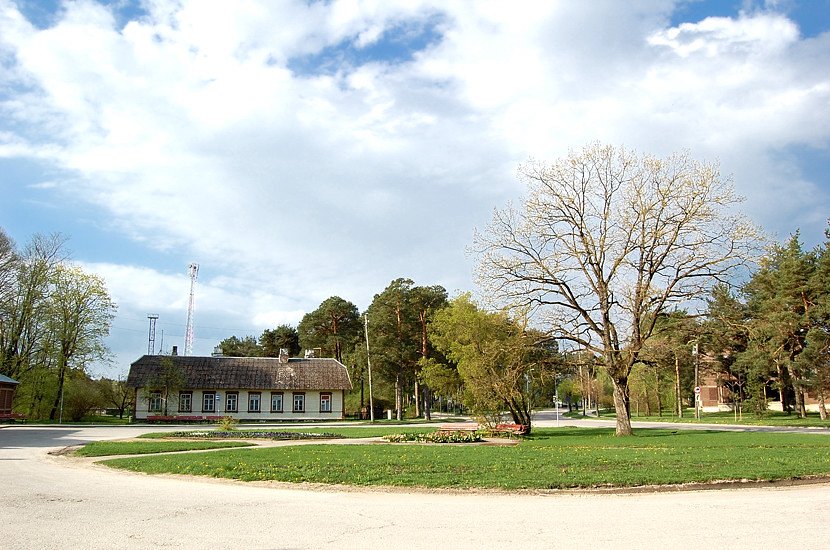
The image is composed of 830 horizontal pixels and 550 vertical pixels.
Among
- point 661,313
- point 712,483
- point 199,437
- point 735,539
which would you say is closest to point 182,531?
point 735,539

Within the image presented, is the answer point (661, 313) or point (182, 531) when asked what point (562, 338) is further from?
point (182, 531)

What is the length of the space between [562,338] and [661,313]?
18.7 feet

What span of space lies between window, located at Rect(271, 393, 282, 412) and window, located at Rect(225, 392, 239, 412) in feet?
10.6

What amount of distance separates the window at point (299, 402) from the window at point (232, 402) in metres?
5.43

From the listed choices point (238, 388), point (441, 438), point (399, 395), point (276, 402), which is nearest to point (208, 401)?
point (238, 388)

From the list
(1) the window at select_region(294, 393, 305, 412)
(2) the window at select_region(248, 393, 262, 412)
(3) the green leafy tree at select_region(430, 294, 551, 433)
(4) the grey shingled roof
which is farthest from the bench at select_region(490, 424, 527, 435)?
(2) the window at select_region(248, 393, 262, 412)

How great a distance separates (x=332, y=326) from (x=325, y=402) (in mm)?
18452

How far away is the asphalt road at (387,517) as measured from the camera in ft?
26.4

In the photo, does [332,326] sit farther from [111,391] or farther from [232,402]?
[111,391]

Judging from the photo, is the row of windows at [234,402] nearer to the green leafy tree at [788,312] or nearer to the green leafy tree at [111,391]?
the green leafy tree at [111,391]

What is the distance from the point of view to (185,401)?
5731cm

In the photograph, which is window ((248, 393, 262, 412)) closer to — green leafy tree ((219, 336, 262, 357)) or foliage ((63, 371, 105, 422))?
foliage ((63, 371, 105, 422))

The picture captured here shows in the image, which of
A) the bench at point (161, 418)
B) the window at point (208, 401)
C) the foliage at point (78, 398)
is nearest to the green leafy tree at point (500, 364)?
the bench at point (161, 418)

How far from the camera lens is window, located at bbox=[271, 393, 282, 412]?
193ft
